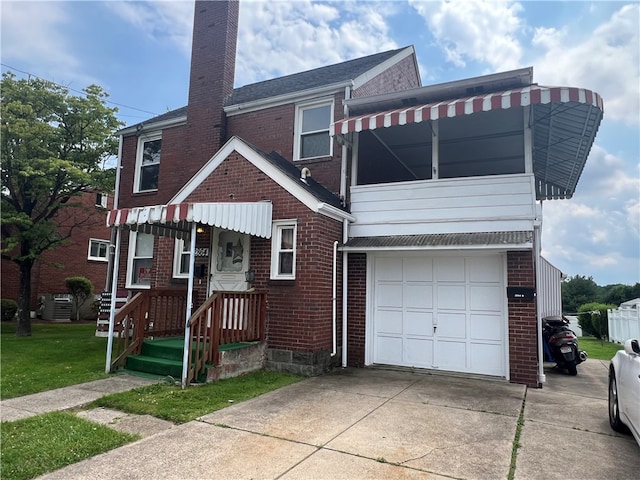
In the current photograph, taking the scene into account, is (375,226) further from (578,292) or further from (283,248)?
(578,292)

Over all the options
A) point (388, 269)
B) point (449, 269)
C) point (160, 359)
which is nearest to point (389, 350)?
point (388, 269)

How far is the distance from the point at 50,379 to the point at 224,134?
735cm

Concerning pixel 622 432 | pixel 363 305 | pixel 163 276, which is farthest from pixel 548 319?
pixel 163 276

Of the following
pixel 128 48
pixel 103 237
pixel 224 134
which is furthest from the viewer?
pixel 103 237

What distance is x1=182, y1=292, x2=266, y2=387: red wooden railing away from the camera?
266 inches

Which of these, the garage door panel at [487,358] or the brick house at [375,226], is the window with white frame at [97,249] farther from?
the garage door panel at [487,358]

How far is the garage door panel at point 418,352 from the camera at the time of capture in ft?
27.6

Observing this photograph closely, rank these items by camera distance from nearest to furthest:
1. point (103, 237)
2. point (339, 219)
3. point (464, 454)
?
point (464, 454)
point (339, 219)
point (103, 237)

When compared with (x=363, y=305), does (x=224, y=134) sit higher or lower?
higher

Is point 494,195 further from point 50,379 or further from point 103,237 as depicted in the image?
point 103,237

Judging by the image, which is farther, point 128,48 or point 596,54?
point 128,48

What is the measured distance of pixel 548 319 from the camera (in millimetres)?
9633

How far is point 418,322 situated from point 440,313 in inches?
19.9

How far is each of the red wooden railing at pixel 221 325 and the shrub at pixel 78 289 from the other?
15.6m
